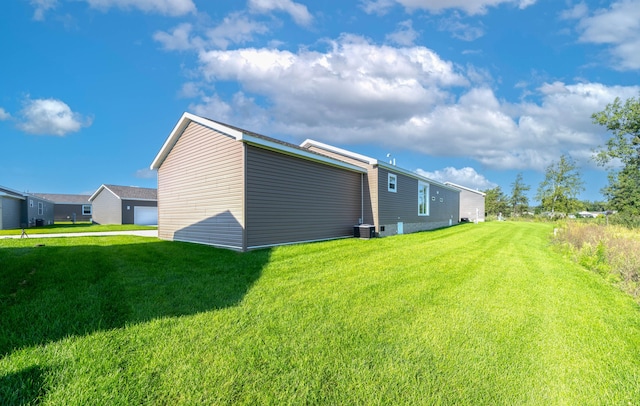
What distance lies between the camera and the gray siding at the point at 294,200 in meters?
8.20

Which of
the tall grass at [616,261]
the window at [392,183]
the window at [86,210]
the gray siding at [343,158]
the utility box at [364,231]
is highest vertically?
the gray siding at [343,158]

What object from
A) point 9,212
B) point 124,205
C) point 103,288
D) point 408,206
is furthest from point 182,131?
point 9,212

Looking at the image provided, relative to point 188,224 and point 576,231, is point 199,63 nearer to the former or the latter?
point 188,224

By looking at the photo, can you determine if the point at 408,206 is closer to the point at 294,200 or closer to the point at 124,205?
the point at 294,200

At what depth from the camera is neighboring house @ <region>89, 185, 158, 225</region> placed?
2578 centimetres

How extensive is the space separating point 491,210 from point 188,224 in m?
53.9

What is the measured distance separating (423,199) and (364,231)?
863 centimetres

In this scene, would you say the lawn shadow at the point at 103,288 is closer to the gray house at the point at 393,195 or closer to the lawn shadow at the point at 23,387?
the lawn shadow at the point at 23,387

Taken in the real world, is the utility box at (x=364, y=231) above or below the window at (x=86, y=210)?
below

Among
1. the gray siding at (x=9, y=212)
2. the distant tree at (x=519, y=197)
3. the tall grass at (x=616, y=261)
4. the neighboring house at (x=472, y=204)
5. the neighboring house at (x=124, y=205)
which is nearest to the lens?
the tall grass at (x=616, y=261)

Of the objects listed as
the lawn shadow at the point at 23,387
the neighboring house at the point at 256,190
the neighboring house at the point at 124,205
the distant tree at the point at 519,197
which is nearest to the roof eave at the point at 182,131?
the neighboring house at the point at 256,190

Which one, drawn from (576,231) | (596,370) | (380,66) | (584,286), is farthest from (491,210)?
(596,370)

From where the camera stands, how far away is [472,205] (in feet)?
111

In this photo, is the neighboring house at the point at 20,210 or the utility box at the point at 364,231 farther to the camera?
the neighboring house at the point at 20,210
